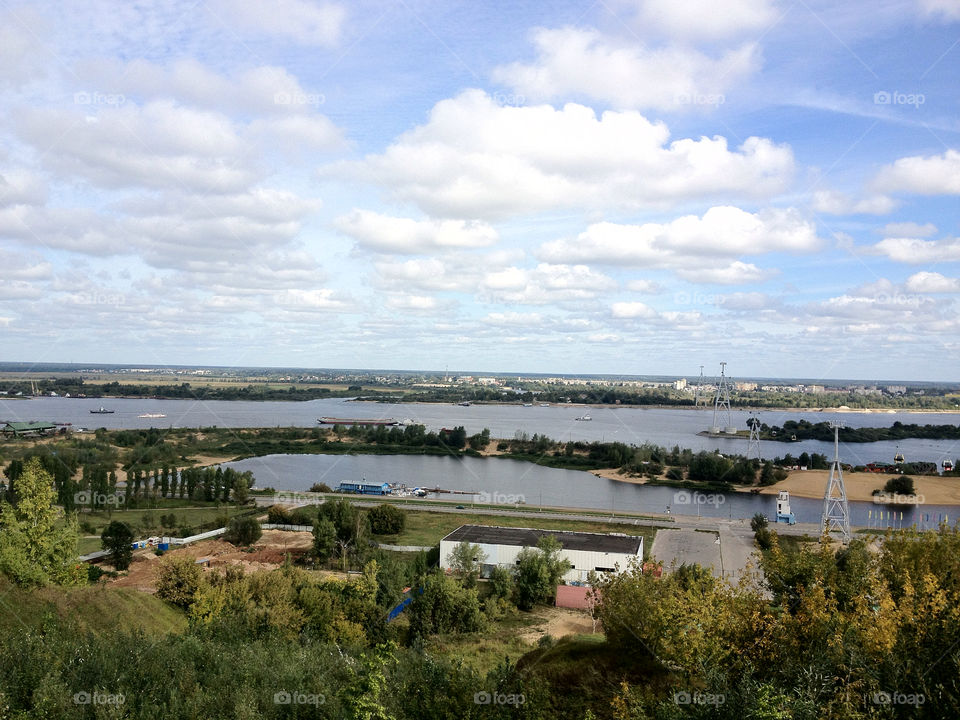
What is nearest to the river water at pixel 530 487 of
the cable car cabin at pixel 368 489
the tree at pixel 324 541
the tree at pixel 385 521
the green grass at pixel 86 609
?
the cable car cabin at pixel 368 489

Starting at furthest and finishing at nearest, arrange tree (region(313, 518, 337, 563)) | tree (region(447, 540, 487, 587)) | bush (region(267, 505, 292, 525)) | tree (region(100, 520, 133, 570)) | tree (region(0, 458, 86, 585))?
bush (region(267, 505, 292, 525))
tree (region(313, 518, 337, 563))
tree (region(100, 520, 133, 570))
tree (region(447, 540, 487, 587))
tree (region(0, 458, 86, 585))

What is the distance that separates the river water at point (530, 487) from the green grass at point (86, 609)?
16.1 meters

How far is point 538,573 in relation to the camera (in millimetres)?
12625

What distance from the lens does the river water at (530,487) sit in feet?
82.3

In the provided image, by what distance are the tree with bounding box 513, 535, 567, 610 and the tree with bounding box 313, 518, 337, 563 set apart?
452cm

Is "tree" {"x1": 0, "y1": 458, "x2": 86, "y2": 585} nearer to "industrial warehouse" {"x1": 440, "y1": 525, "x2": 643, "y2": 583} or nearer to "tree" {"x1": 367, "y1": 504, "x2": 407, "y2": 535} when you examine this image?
"industrial warehouse" {"x1": 440, "y1": 525, "x2": 643, "y2": 583}

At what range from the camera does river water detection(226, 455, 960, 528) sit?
25.1m

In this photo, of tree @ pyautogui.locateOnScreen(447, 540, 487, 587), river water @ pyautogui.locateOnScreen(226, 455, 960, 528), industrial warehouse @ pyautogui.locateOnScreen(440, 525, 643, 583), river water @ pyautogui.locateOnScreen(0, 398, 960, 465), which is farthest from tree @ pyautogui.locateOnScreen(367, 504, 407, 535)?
river water @ pyautogui.locateOnScreen(0, 398, 960, 465)

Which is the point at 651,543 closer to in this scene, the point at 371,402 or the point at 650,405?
the point at 371,402

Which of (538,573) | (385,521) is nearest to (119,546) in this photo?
(385,521)

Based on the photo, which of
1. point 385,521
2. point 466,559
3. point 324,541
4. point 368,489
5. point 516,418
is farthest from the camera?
point 516,418

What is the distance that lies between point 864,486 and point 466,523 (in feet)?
65.3

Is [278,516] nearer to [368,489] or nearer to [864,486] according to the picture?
[368,489]

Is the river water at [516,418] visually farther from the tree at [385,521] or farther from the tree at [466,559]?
the tree at [466,559]
